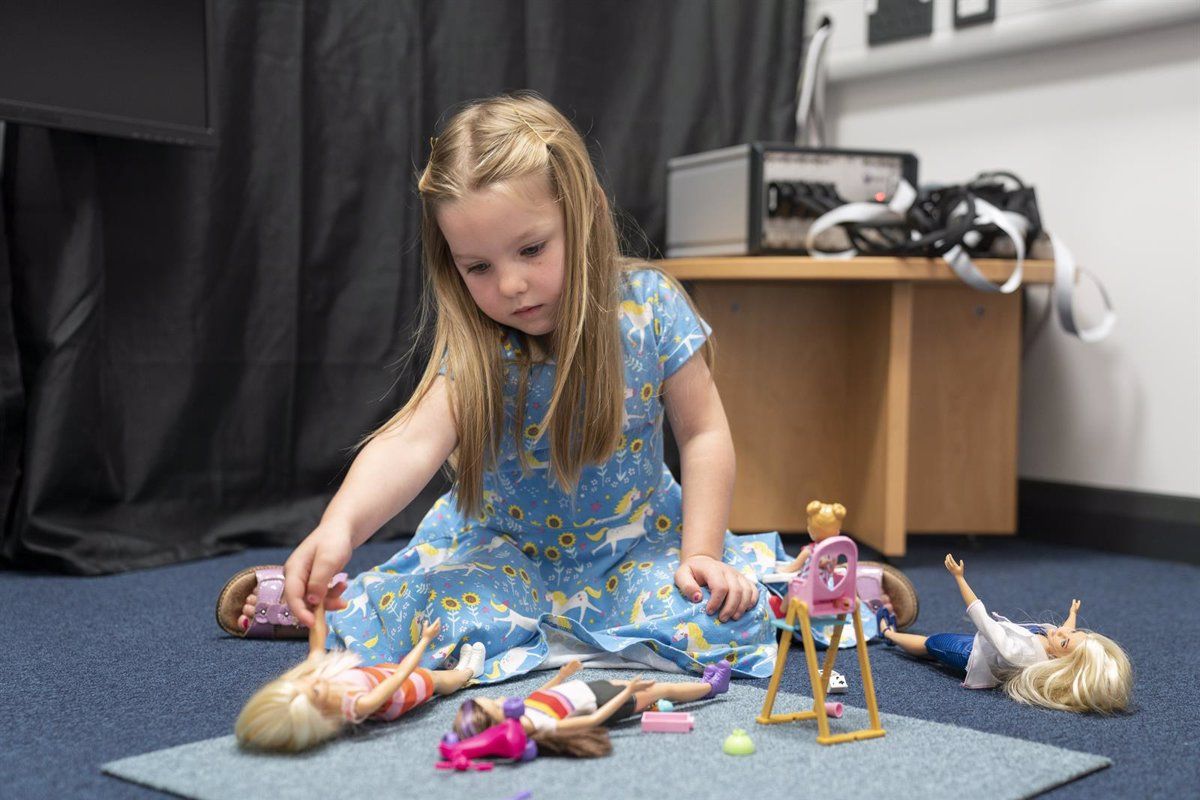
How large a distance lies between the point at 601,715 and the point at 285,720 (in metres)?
0.22

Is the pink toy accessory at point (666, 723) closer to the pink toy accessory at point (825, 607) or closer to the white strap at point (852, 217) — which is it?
the pink toy accessory at point (825, 607)

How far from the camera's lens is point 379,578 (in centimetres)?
121

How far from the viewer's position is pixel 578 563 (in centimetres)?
127

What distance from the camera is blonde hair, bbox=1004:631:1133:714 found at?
1021 mm

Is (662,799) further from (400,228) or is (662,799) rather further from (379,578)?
(400,228)

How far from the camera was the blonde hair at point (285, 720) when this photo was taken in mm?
853

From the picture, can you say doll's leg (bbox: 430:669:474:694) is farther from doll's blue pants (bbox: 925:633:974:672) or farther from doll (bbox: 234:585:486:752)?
doll's blue pants (bbox: 925:633:974:672)

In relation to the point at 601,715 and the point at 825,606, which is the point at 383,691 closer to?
the point at 601,715

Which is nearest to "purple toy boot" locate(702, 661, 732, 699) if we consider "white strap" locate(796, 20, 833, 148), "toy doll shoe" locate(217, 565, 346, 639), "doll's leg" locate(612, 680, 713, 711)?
"doll's leg" locate(612, 680, 713, 711)

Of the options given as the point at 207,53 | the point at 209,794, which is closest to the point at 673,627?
the point at 209,794

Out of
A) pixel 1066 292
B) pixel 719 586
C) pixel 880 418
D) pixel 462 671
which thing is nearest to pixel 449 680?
pixel 462 671

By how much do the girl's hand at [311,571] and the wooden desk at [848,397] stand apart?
1.05 m

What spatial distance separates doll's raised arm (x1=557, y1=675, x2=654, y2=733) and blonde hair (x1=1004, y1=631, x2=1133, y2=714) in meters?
0.34

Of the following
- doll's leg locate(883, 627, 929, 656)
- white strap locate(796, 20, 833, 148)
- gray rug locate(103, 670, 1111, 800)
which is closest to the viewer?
gray rug locate(103, 670, 1111, 800)
